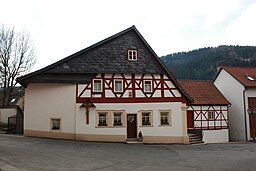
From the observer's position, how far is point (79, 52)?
2317 cm

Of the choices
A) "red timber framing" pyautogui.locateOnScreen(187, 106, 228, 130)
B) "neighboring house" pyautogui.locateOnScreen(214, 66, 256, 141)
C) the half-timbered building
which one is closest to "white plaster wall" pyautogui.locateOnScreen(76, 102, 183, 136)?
the half-timbered building

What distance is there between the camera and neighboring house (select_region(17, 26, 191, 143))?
22.5 metres

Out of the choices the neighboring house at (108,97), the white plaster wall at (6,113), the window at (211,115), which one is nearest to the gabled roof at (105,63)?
the neighboring house at (108,97)

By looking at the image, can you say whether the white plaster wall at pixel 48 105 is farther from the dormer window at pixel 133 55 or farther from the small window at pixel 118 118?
the dormer window at pixel 133 55

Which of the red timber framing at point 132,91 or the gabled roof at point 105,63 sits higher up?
the gabled roof at point 105,63

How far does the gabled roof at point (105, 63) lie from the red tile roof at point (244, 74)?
12.1m

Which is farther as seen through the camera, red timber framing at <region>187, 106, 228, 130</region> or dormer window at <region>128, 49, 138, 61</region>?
red timber framing at <region>187, 106, 228, 130</region>

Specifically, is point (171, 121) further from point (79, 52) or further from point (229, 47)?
point (229, 47)

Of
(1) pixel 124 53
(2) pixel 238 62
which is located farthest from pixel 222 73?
(2) pixel 238 62

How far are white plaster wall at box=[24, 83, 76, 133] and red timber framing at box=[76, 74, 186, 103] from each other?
83cm

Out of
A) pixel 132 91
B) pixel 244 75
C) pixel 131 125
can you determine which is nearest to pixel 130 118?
pixel 131 125

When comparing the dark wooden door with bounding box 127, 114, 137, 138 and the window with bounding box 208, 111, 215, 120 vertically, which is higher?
the window with bounding box 208, 111, 215, 120

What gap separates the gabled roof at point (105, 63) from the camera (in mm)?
22359

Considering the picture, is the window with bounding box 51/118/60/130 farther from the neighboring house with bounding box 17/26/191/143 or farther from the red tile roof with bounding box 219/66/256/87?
the red tile roof with bounding box 219/66/256/87
